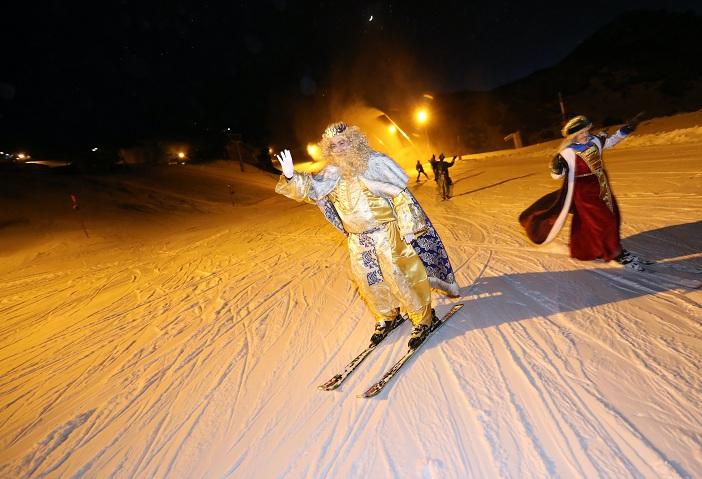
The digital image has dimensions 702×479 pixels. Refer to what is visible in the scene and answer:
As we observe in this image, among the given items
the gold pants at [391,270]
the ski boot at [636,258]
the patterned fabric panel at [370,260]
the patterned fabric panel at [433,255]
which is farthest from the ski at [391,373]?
the ski boot at [636,258]

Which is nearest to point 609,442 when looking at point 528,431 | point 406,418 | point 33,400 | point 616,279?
point 528,431

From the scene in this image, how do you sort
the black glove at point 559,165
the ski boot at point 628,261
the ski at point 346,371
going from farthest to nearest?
the black glove at point 559,165 < the ski boot at point 628,261 < the ski at point 346,371

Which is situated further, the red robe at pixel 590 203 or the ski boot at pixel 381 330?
the red robe at pixel 590 203

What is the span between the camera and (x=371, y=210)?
3.42m

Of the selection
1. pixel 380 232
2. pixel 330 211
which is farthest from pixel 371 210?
pixel 330 211

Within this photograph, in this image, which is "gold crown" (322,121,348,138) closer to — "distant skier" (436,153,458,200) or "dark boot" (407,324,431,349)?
"dark boot" (407,324,431,349)

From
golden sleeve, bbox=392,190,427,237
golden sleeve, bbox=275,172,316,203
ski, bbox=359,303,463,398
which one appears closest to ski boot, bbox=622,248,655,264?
ski, bbox=359,303,463,398

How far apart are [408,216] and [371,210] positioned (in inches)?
13.8

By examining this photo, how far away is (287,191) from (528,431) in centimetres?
269

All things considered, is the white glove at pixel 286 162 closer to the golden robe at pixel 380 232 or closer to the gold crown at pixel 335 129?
the golden robe at pixel 380 232

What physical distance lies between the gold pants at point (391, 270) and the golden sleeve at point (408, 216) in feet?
0.52

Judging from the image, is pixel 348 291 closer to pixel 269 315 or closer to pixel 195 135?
pixel 269 315

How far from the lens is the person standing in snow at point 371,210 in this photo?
3.35m

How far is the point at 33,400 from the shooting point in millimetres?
3967
